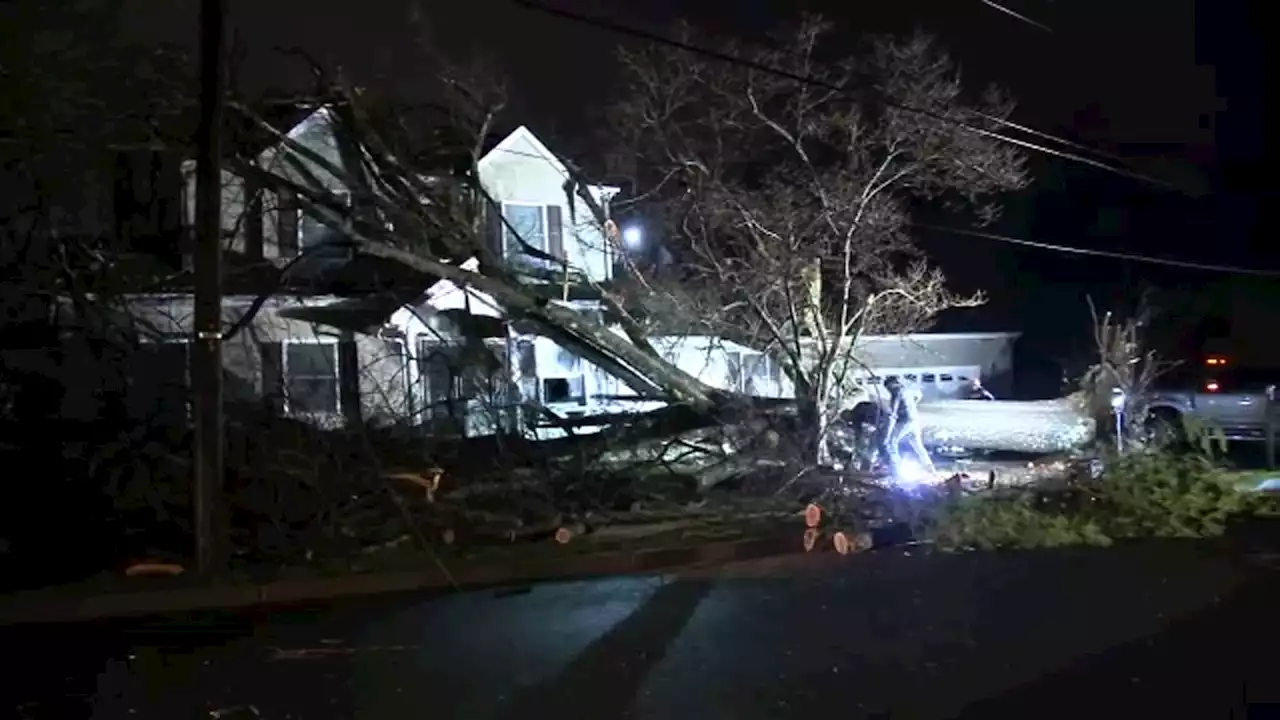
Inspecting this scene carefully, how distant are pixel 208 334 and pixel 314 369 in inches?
360

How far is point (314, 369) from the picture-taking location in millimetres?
20000

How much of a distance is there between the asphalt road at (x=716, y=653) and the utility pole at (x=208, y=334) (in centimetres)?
116

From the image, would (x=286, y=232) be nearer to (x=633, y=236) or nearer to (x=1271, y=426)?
(x=633, y=236)

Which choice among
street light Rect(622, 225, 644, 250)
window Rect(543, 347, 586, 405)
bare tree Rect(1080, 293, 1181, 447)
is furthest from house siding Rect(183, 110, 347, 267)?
bare tree Rect(1080, 293, 1181, 447)

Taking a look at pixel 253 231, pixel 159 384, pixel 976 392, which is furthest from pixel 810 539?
pixel 976 392

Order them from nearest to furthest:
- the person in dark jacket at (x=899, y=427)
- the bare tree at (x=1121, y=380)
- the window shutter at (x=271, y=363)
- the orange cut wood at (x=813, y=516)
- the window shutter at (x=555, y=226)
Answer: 1. the orange cut wood at (x=813, y=516)
2. the person in dark jacket at (x=899, y=427)
3. the window shutter at (x=271, y=363)
4. the bare tree at (x=1121, y=380)
5. the window shutter at (x=555, y=226)

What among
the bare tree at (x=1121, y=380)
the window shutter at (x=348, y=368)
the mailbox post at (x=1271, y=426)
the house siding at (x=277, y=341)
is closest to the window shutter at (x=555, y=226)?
the house siding at (x=277, y=341)

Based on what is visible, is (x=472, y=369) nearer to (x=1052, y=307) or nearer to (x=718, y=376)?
(x=718, y=376)

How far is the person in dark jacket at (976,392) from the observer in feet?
88.0

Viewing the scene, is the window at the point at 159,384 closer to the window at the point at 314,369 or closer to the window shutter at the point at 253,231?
the window shutter at the point at 253,231

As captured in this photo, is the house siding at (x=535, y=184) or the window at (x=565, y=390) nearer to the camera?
the house siding at (x=535, y=184)

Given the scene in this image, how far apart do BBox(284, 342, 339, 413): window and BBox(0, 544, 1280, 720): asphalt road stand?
9.13 m

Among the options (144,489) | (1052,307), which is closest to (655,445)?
(144,489)

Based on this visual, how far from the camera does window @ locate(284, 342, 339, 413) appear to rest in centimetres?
1956
